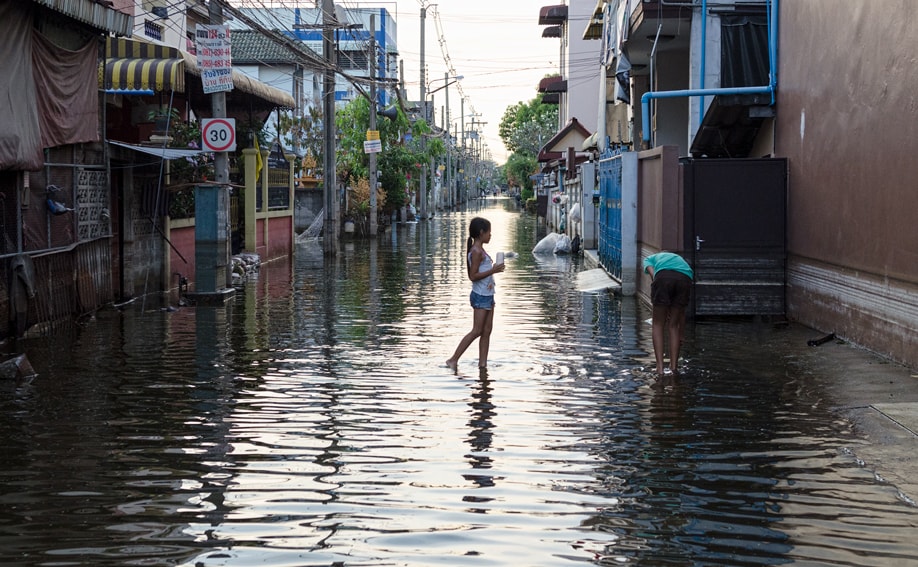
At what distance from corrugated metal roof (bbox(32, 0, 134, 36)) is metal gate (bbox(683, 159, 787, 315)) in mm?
8571

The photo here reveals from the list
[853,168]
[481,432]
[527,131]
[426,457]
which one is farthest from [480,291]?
[527,131]

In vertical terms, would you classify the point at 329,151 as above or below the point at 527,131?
below

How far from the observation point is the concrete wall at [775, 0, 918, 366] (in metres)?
12.0

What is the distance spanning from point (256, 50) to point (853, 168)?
48.2m

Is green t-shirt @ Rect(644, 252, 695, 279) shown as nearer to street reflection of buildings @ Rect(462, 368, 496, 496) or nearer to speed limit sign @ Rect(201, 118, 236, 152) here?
street reflection of buildings @ Rect(462, 368, 496, 496)

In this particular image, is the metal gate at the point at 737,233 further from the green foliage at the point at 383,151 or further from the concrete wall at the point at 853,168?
the green foliage at the point at 383,151

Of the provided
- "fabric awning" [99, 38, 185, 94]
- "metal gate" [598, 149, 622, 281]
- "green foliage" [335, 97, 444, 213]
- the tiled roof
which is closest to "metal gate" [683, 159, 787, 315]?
"metal gate" [598, 149, 622, 281]

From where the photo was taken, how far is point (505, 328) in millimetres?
16219

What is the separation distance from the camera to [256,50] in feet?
193

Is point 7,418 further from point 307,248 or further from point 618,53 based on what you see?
point 307,248

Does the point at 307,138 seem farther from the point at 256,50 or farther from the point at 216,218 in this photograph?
the point at 216,218

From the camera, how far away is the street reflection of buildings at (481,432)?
7539 mm

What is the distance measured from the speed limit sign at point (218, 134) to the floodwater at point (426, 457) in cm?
564

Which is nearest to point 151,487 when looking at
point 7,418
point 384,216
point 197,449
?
point 197,449
